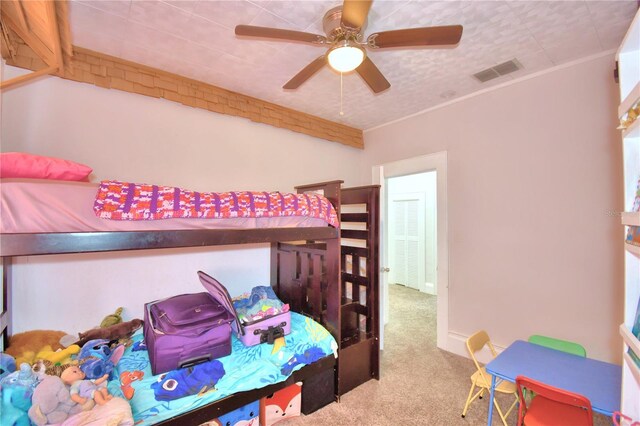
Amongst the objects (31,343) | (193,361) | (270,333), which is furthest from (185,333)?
(31,343)

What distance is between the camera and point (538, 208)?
2.63 meters

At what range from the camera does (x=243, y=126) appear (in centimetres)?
312

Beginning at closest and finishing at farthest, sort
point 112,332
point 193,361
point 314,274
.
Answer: point 193,361
point 112,332
point 314,274

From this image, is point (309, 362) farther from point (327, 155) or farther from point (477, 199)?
point (327, 155)

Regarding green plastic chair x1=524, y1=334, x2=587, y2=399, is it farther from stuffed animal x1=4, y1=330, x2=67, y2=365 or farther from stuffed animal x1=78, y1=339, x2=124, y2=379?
stuffed animal x1=4, y1=330, x2=67, y2=365

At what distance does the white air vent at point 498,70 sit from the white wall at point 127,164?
2155 mm

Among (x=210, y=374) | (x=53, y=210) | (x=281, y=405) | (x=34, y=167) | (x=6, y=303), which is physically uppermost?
(x=34, y=167)

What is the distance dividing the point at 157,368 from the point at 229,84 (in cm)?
246

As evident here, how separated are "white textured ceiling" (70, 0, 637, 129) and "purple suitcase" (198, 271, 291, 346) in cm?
181

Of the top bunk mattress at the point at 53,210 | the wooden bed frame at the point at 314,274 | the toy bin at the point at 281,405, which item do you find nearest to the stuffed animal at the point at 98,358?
the wooden bed frame at the point at 314,274

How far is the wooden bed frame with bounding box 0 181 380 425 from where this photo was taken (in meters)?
1.38

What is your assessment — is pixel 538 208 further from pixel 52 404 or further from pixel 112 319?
pixel 112 319

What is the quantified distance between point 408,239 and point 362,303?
362cm

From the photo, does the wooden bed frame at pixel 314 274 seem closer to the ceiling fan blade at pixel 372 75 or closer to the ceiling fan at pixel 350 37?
the ceiling fan blade at pixel 372 75
